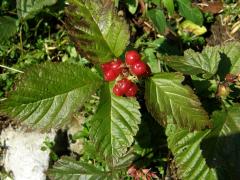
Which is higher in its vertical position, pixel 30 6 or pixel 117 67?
pixel 30 6

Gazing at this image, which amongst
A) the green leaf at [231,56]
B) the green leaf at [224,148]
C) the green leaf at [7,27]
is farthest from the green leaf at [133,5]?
the green leaf at [224,148]

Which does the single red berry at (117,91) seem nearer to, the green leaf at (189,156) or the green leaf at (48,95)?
the green leaf at (48,95)

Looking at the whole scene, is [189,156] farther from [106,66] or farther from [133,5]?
[133,5]

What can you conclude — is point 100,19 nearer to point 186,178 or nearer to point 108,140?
point 108,140

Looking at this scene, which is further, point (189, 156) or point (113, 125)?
point (189, 156)

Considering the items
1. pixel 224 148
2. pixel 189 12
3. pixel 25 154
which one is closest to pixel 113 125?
pixel 224 148

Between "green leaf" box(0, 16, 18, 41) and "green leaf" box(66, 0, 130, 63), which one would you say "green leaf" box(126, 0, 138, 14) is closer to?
"green leaf" box(0, 16, 18, 41)
